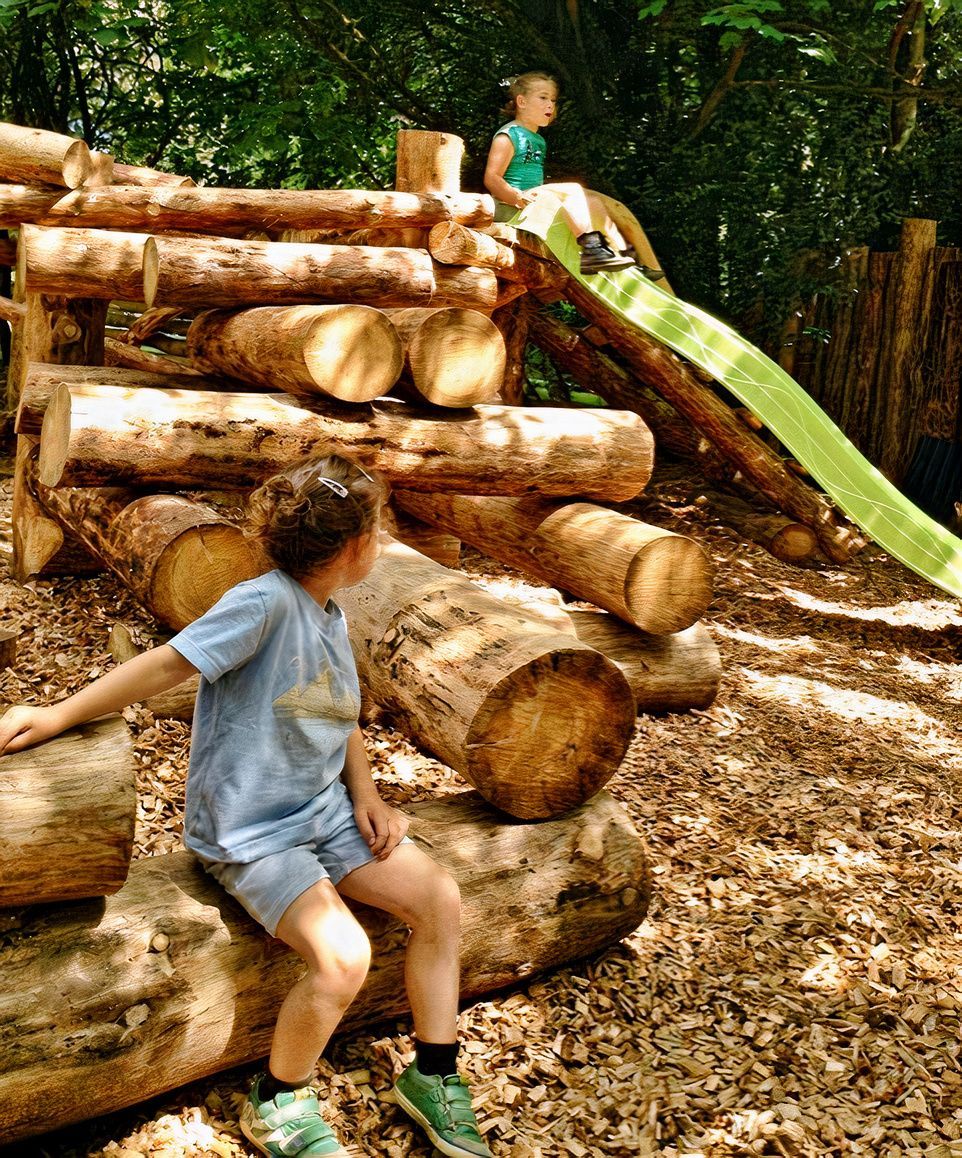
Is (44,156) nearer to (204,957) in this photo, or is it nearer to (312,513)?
(312,513)

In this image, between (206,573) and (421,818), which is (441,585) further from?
(206,573)

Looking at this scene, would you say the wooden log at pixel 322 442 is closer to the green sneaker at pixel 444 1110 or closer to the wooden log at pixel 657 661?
the wooden log at pixel 657 661

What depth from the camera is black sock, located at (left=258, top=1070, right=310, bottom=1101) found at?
2.46 meters

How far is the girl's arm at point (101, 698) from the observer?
7.82 feet

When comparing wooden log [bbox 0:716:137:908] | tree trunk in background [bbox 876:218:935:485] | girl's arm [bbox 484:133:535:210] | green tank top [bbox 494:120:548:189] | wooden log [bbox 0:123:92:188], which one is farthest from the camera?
tree trunk in background [bbox 876:218:935:485]

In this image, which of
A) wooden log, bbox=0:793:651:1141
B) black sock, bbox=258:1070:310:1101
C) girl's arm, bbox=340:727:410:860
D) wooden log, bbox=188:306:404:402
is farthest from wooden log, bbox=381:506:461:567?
black sock, bbox=258:1070:310:1101

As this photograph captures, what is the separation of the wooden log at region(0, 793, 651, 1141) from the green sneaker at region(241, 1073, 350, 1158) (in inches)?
7.3

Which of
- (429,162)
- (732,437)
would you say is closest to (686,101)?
(732,437)

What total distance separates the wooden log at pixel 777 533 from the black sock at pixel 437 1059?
18.4ft

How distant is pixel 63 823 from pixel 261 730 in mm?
455

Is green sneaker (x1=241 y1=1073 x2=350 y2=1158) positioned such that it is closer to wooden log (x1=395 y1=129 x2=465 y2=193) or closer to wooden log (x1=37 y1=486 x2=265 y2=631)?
wooden log (x1=37 y1=486 x2=265 y2=631)

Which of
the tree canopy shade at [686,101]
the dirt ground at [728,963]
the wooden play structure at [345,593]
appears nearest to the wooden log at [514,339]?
the wooden play structure at [345,593]

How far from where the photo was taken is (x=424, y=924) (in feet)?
8.62

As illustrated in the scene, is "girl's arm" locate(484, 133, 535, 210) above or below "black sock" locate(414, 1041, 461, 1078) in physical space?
above
